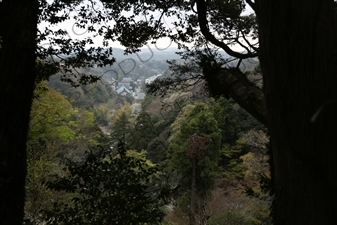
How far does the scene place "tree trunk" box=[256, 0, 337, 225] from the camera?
3.33ft

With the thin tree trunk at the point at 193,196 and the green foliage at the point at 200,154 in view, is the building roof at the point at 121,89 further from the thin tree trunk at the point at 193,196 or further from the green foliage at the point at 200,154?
the thin tree trunk at the point at 193,196

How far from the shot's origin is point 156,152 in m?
18.8

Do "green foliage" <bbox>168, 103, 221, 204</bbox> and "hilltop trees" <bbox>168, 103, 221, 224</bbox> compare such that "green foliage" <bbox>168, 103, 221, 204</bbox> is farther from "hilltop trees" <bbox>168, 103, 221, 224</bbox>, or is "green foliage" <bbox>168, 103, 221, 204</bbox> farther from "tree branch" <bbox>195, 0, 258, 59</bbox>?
"tree branch" <bbox>195, 0, 258, 59</bbox>

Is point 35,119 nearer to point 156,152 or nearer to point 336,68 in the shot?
point 336,68

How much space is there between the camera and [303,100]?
1.03 m

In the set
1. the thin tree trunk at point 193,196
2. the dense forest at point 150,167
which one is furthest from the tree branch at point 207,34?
the thin tree trunk at point 193,196

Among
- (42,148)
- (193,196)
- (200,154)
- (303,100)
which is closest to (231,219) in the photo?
(193,196)

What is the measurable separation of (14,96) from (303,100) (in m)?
1.94

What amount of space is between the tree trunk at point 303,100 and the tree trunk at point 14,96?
5.91 ft

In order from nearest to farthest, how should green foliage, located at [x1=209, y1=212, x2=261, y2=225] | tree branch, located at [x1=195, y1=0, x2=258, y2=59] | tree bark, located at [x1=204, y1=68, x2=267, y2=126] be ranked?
1. tree bark, located at [x1=204, y1=68, x2=267, y2=126]
2. tree branch, located at [x1=195, y1=0, x2=258, y2=59]
3. green foliage, located at [x1=209, y1=212, x2=261, y2=225]

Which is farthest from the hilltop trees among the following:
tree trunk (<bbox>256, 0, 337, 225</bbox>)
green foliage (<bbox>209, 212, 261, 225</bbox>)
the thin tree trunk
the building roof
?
the building roof

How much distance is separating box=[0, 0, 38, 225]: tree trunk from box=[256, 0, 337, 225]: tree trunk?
5.91 ft

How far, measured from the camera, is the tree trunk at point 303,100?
3.33ft

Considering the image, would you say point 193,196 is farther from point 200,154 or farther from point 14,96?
point 14,96
